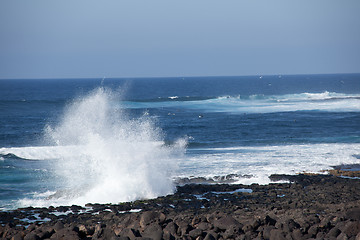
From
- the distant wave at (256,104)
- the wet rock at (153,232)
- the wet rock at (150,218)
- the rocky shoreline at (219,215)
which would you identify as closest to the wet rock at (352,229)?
the rocky shoreline at (219,215)

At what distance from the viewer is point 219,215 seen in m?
11.9

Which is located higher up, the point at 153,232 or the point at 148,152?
the point at 153,232

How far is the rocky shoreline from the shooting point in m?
10.3

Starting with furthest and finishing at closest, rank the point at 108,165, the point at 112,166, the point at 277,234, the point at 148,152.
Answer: the point at 148,152, the point at 108,165, the point at 112,166, the point at 277,234

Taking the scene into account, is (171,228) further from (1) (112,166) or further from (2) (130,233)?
(1) (112,166)

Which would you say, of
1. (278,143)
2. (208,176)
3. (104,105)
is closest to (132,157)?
(208,176)

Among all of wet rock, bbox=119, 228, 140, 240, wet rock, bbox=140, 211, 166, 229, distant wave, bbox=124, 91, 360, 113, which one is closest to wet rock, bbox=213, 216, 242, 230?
wet rock, bbox=140, 211, 166, 229

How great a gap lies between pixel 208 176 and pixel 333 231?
38.7ft

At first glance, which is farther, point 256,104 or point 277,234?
point 256,104

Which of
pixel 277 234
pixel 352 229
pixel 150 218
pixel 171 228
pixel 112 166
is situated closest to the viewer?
pixel 277 234

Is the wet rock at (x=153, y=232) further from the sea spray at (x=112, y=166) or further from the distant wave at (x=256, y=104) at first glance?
the distant wave at (x=256, y=104)

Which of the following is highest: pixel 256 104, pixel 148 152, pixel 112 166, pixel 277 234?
pixel 277 234

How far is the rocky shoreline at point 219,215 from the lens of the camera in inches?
404

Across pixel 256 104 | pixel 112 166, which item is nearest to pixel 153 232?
pixel 112 166
